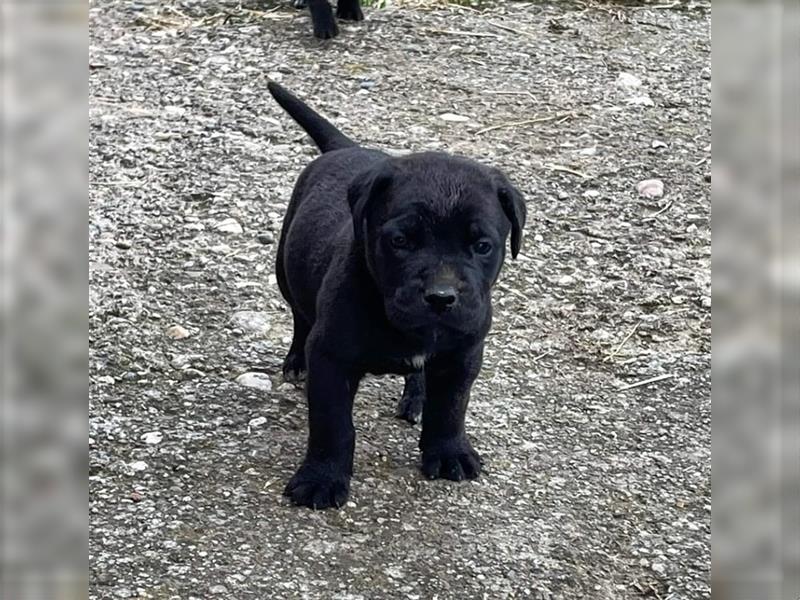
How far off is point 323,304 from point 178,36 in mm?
4808

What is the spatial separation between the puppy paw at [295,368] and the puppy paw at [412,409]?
0.43 m

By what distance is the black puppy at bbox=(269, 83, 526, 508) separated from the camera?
3283 mm

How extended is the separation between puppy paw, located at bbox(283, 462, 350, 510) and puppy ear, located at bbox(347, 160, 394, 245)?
71cm

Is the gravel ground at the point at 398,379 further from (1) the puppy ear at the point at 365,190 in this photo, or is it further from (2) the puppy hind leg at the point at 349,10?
(1) the puppy ear at the point at 365,190

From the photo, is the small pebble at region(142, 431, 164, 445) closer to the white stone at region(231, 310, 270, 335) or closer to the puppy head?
the white stone at region(231, 310, 270, 335)

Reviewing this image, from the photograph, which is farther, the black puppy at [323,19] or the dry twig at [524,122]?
the black puppy at [323,19]

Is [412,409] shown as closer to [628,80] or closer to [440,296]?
[440,296]

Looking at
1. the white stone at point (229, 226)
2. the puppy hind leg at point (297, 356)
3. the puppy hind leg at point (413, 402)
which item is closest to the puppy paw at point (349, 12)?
the white stone at point (229, 226)

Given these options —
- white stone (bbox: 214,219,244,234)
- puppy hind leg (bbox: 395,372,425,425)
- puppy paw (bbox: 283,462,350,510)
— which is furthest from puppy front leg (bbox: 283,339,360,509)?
white stone (bbox: 214,219,244,234)

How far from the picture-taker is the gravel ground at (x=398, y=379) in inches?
136

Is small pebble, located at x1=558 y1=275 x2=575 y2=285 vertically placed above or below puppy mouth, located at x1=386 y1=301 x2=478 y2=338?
below
